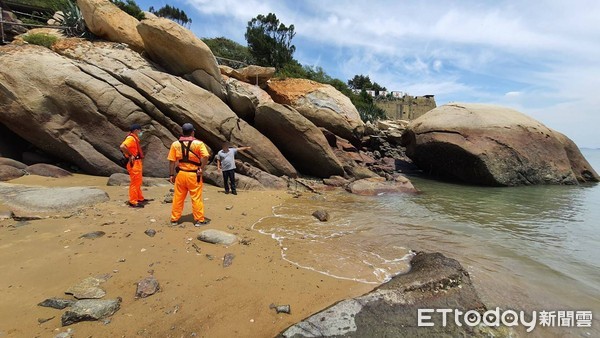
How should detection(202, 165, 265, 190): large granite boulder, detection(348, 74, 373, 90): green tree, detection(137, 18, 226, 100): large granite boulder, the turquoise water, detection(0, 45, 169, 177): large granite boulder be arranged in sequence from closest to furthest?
the turquoise water → detection(0, 45, 169, 177): large granite boulder → detection(202, 165, 265, 190): large granite boulder → detection(137, 18, 226, 100): large granite boulder → detection(348, 74, 373, 90): green tree

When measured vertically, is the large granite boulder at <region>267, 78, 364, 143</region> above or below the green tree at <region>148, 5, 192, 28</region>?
below

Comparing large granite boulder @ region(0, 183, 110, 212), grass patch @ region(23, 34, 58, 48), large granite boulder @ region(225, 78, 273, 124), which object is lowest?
large granite boulder @ region(0, 183, 110, 212)

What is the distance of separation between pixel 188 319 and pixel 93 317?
769mm

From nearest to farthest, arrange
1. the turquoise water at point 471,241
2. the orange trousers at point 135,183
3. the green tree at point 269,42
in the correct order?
the turquoise water at point 471,241 → the orange trousers at point 135,183 → the green tree at point 269,42

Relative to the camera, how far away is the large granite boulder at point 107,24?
12000mm

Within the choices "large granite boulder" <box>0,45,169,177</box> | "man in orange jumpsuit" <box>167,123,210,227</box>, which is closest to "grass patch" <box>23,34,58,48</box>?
"large granite boulder" <box>0,45,169,177</box>

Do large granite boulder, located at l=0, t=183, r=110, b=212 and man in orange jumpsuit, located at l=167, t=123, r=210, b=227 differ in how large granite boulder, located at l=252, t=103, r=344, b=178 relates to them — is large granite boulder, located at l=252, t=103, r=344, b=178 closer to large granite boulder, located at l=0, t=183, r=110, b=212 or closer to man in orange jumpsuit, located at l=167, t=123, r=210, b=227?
man in orange jumpsuit, located at l=167, t=123, r=210, b=227

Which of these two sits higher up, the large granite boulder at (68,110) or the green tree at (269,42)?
the green tree at (269,42)

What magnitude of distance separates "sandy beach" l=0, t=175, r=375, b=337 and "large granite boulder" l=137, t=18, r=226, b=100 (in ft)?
25.7

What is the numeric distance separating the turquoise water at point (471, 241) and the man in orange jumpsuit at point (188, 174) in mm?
1154

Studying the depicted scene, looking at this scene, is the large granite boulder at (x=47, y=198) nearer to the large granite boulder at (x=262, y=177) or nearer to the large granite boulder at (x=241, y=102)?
the large granite boulder at (x=262, y=177)

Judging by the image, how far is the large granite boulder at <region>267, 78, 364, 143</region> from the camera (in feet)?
56.6

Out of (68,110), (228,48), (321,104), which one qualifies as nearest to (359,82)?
(228,48)

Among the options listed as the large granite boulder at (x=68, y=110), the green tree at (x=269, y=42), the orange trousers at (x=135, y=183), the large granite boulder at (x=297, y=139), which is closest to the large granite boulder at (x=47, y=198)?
the orange trousers at (x=135, y=183)
